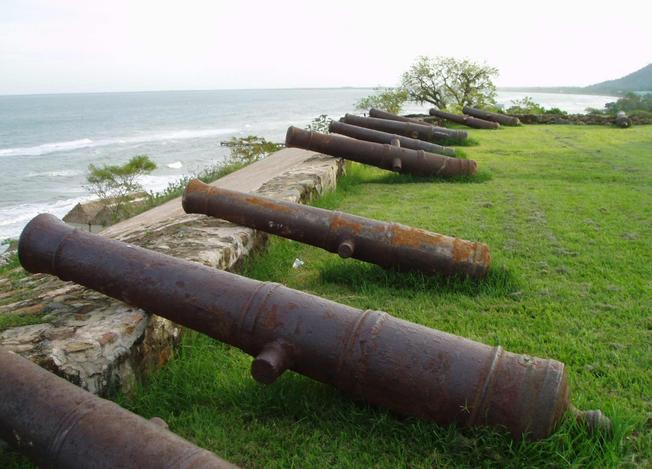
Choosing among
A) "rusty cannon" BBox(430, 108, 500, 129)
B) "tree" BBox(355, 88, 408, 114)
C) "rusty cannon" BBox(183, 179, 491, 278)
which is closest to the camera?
"rusty cannon" BBox(183, 179, 491, 278)

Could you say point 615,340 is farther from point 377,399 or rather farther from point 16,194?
point 16,194

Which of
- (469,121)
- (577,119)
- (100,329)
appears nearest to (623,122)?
(577,119)

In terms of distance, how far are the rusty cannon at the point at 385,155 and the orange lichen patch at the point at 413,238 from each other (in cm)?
526

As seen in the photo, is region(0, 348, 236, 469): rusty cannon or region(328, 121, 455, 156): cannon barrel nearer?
region(0, 348, 236, 469): rusty cannon

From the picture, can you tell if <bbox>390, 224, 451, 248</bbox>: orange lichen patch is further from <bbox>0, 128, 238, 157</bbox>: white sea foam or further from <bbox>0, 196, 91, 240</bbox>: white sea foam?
<bbox>0, 128, 238, 157</bbox>: white sea foam

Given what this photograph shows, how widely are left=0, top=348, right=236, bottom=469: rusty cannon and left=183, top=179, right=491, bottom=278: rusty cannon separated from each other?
259cm

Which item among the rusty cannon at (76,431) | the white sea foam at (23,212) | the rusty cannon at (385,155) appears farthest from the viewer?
the white sea foam at (23,212)

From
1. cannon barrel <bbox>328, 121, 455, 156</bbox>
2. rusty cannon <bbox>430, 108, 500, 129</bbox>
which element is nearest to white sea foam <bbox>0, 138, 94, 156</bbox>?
rusty cannon <bbox>430, 108, 500, 129</bbox>

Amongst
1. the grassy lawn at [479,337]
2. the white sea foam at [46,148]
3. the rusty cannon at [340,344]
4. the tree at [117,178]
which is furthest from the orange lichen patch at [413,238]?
the white sea foam at [46,148]

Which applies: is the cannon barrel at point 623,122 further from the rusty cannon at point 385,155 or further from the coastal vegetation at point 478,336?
the coastal vegetation at point 478,336

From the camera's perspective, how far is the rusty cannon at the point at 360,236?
4.39m

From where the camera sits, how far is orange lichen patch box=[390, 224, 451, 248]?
4453mm

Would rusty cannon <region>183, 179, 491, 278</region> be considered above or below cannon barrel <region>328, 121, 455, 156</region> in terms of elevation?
above

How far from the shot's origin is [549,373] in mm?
2314
